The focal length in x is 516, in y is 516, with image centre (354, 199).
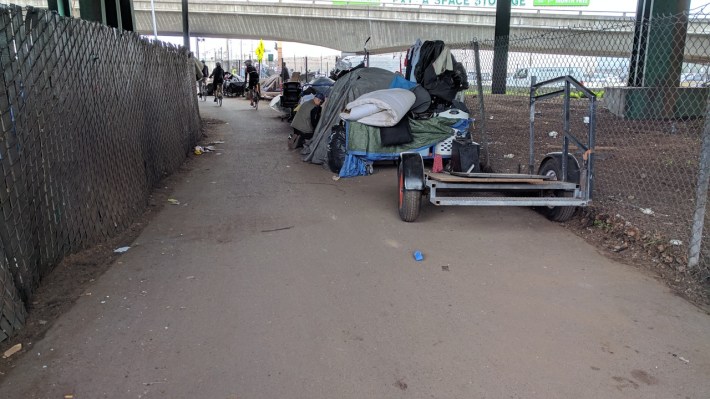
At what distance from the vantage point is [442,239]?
5367mm

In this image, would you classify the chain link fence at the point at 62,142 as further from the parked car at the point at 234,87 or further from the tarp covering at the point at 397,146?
the parked car at the point at 234,87

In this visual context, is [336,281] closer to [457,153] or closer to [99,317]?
[99,317]

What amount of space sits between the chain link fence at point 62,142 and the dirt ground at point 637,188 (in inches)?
195

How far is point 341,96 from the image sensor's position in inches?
386

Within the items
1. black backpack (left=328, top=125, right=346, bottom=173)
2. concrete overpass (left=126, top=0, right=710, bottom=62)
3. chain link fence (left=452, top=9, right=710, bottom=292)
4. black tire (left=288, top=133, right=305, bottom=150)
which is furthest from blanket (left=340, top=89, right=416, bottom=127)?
concrete overpass (left=126, top=0, right=710, bottom=62)

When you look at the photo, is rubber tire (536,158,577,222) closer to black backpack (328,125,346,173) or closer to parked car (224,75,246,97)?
black backpack (328,125,346,173)

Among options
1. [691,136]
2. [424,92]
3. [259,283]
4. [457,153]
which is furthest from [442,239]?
[691,136]

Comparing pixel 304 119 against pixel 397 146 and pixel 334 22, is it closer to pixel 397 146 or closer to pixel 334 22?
pixel 397 146

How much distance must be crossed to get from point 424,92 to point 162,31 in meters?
41.7

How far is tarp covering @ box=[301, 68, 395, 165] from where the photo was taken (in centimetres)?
970

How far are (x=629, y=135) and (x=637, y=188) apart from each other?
472 cm

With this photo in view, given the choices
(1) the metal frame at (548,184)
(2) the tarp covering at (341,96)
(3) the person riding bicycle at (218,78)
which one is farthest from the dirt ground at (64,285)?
(3) the person riding bicycle at (218,78)

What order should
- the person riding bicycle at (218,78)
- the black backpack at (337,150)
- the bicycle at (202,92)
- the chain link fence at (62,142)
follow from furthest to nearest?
the bicycle at (202,92) < the person riding bicycle at (218,78) < the black backpack at (337,150) < the chain link fence at (62,142)

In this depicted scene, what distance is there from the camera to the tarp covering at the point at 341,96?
9.70 m
